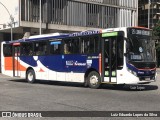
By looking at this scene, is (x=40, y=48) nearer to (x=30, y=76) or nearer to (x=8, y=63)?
(x=30, y=76)

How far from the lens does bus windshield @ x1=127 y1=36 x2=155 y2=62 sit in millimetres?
16859

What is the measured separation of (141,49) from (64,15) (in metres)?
33.4

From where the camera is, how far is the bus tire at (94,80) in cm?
1833

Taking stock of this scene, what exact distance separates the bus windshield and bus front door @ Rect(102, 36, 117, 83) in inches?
33.2

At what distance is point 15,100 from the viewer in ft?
44.8

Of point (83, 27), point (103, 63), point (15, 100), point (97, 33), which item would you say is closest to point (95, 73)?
point (103, 63)

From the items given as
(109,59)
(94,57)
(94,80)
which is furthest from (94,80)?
(109,59)

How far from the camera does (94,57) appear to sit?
18.5m

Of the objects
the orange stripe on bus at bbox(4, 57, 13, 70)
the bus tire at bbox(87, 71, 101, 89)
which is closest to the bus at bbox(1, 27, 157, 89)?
the bus tire at bbox(87, 71, 101, 89)

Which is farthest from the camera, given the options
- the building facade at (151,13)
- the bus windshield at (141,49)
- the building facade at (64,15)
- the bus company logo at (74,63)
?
the building facade at (151,13)

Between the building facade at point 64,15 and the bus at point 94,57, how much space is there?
1968 centimetres

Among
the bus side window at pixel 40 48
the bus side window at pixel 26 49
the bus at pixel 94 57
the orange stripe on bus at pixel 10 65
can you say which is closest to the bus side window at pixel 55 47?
the bus at pixel 94 57

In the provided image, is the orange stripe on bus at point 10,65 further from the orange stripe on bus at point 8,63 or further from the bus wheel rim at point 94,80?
the bus wheel rim at point 94,80

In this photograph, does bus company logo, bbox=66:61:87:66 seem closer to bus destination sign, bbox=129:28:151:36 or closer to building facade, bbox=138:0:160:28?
bus destination sign, bbox=129:28:151:36
